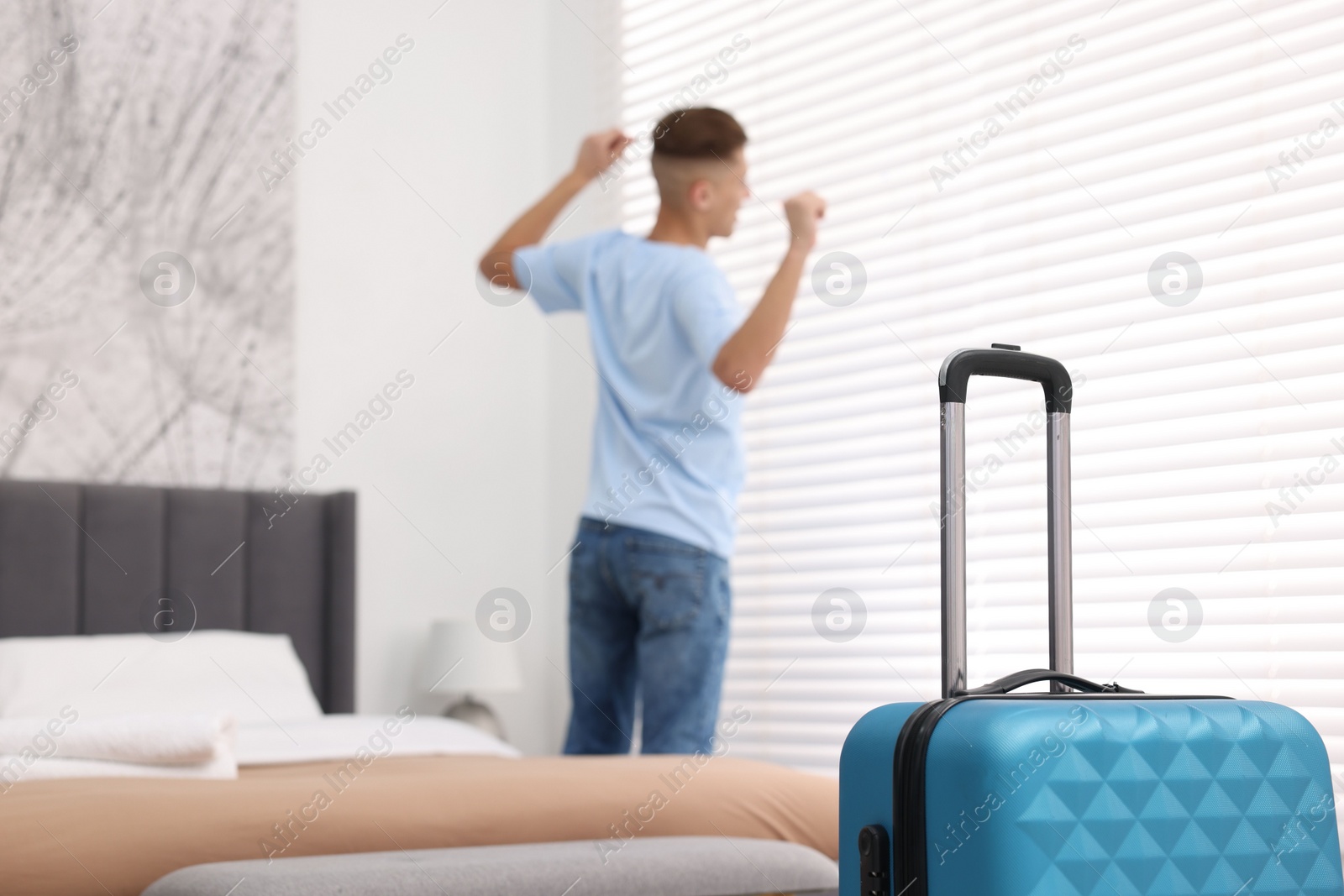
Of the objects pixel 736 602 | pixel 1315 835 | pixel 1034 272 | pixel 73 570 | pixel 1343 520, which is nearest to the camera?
pixel 1315 835

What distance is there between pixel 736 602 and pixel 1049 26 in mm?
1751

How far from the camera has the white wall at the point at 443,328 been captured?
397cm

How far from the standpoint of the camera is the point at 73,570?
10.7 ft

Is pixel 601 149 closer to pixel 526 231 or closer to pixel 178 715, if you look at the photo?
pixel 526 231

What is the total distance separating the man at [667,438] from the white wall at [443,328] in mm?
1464

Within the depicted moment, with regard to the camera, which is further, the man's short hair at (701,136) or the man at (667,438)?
the man's short hair at (701,136)

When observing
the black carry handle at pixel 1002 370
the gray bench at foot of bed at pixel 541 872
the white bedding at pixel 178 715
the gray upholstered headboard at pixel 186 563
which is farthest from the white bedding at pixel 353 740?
the black carry handle at pixel 1002 370

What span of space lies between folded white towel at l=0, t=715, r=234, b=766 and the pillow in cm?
77

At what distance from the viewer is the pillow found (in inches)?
113

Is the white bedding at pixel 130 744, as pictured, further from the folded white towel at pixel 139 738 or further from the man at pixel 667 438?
the man at pixel 667 438

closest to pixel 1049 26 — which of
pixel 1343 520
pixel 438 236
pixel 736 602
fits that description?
pixel 1343 520

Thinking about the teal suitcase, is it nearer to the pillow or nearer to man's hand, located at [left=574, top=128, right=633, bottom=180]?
man's hand, located at [left=574, top=128, right=633, bottom=180]

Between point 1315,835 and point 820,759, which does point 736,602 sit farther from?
point 1315,835

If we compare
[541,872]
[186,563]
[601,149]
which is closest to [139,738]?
[541,872]
